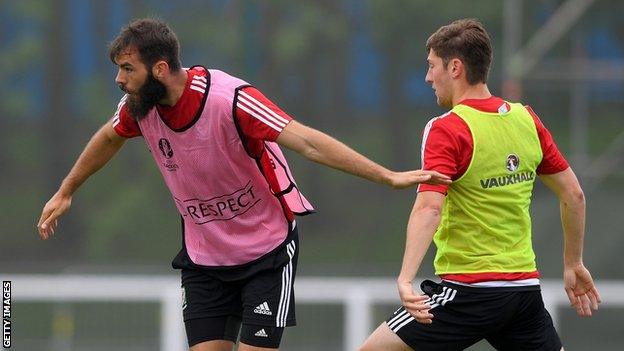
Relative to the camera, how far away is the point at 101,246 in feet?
44.0

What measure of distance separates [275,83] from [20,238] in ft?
10.0

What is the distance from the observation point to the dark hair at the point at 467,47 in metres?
5.20

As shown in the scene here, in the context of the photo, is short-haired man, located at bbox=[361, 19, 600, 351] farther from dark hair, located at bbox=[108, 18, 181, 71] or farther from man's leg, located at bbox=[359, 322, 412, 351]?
dark hair, located at bbox=[108, 18, 181, 71]

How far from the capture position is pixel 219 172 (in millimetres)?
5469

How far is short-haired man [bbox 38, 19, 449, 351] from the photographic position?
5.37 metres

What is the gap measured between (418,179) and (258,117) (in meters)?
0.78

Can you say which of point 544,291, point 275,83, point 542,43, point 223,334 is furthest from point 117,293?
point 223,334

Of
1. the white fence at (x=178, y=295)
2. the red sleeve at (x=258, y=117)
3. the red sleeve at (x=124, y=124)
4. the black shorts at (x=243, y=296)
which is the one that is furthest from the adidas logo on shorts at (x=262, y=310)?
the white fence at (x=178, y=295)

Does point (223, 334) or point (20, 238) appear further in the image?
point (20, 238)

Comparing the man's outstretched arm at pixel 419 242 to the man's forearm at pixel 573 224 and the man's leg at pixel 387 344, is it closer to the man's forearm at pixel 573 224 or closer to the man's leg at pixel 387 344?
the man's leg at pixel 387 344

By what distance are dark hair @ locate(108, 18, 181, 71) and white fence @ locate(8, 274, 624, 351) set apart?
20.3 ft

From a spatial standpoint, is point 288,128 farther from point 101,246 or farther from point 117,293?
point 101,246

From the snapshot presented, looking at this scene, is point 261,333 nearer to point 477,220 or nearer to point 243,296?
point 243,296

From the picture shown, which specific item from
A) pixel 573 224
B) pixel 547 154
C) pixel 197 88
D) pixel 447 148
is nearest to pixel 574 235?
pixel 573 224
